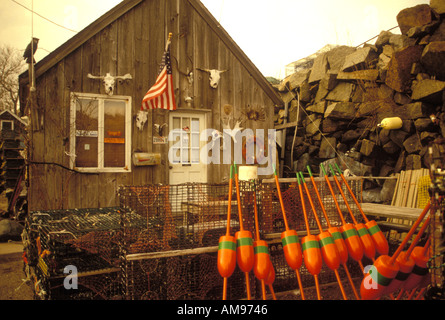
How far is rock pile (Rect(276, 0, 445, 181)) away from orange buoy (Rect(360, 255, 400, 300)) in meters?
2.90

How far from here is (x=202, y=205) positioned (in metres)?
3.52

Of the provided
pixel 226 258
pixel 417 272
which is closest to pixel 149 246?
pixel 226 258

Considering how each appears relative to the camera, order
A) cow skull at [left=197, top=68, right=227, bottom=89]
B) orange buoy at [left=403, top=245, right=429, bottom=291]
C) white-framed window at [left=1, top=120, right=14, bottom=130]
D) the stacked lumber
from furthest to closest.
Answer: white-framed window at [left=1, top=120, right=14, bottom=130] < cow skull at [left=197, top=68, right=227, bottom=89] < the stacked lumber < orange buoy at [left=403, top=245, right=429, bottom=291]

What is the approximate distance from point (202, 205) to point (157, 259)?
73 cm

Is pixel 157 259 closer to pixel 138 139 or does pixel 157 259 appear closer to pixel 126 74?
pixel 138 139

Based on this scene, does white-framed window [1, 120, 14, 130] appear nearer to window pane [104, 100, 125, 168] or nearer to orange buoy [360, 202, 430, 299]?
window pane [104, 100, 125, 168]

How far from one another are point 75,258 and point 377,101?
289 inches

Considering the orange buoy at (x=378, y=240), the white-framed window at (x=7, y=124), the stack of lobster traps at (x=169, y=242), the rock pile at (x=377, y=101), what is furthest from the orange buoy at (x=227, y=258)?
the white-framed window at (x=7, y=124)

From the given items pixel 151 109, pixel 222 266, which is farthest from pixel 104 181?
pixel 222 266

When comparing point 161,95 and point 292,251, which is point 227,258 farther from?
point 161,95

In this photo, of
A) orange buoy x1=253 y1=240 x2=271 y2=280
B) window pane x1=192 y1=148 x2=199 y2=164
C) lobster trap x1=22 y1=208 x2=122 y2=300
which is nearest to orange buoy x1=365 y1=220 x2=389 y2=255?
orange buoy x1=253 y1=240 x2=271 y2=280

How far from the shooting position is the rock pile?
6.67m

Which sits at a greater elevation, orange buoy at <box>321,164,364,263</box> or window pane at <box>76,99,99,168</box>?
window pane at <box>76,99,99,168</box>

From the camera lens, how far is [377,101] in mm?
7895
